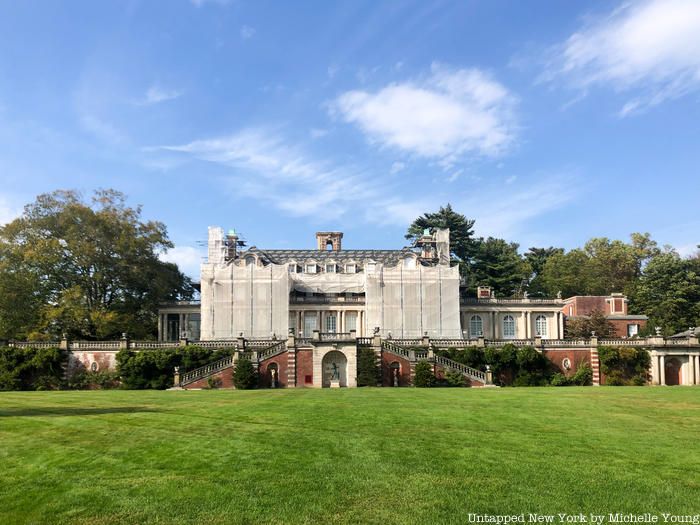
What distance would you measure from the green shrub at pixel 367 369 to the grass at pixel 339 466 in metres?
23.6

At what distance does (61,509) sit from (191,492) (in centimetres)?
227

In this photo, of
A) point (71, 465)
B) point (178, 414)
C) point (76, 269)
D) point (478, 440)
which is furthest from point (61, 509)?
point (76, 269)

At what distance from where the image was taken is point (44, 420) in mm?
21062

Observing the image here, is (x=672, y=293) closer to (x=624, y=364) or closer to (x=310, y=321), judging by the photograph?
(x=624, y=364)

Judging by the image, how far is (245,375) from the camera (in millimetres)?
46094

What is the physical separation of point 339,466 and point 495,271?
7463 cm

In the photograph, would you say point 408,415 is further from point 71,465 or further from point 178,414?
point 71,465

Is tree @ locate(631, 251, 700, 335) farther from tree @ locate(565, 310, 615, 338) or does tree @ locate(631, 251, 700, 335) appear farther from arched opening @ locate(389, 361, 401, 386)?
arched opening @ locate(389, 361, 401, 386)

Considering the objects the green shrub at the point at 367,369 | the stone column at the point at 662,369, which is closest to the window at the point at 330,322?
the green shrub at the point at 367,369

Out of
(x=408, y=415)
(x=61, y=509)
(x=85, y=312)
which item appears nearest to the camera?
(x=61, y=509)

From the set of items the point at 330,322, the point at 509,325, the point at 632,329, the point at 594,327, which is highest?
the point at 330,322

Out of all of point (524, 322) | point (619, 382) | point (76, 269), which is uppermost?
point (76, 269)

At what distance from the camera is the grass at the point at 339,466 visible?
37.0 ft

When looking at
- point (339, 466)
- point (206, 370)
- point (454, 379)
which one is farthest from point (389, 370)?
point (339, 466)
